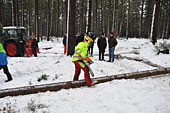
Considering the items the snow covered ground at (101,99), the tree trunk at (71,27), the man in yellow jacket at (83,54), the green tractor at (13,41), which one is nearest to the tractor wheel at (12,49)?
the green tractor at (13,41)

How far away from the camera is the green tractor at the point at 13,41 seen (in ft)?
35.6

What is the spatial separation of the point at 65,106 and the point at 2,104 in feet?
5.52

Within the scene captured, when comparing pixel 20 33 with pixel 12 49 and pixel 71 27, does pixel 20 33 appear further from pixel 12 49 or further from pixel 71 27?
pixel 71 27

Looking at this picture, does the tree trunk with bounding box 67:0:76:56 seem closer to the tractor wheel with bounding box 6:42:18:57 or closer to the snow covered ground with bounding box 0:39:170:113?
the snow covered ground with bounding box 0:39:170:113

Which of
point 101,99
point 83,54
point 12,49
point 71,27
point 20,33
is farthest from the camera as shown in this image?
point 20,33

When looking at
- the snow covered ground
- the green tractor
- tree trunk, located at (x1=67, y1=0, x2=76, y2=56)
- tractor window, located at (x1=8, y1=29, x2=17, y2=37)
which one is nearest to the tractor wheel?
the green tractor

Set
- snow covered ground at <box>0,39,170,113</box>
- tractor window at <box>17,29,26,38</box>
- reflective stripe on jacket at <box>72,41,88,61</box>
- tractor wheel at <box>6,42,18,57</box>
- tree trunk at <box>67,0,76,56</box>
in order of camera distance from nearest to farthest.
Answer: snow covered ground at <box>0,39,170,113</box>, reflective stripe on jacket at <box>72,41,88,61</box>, tree trunk at <box>67,0,76,56</box>, tractor wheel at <box>6,42,18,57</box>, tractor window at <box>17,29,26,38</box>

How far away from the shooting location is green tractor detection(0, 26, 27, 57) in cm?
1085

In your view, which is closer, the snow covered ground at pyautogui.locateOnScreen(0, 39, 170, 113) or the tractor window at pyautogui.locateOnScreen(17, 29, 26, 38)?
the snow covered ground at pyautogui.locateOnScreen(0, 39, 170, 113)

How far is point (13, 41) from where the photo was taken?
10930 mm

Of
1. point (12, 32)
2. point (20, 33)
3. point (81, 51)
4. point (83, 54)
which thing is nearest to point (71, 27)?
point (20, 33)

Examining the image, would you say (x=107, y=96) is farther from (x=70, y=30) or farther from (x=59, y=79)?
(x=70, y=30)

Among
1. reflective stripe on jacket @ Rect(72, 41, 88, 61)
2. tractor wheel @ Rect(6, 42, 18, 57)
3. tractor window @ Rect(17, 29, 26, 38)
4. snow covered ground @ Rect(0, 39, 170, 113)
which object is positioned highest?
tractor window @ Rect(17, 29, 26, 38)

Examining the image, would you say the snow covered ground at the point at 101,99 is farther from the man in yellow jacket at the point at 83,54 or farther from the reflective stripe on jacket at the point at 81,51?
the reflective stripe on jacket at the point at 81,51
